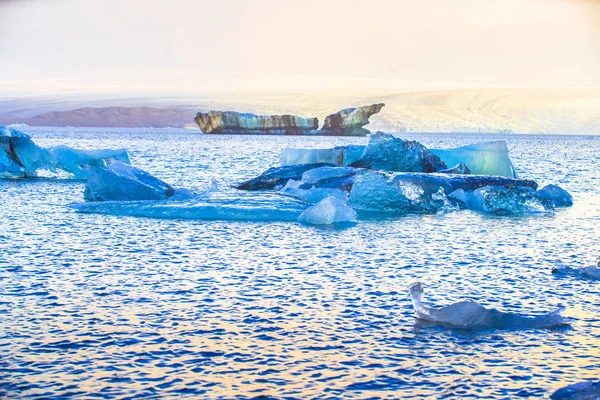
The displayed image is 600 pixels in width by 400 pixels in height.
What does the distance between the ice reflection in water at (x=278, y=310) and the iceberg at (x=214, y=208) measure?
4.28ft

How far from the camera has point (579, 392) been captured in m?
6.23

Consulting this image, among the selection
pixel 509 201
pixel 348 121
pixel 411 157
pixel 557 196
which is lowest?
pixel 557 196

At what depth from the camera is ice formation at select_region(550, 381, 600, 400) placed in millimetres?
6145

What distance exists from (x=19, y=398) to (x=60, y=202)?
1558 centimetres

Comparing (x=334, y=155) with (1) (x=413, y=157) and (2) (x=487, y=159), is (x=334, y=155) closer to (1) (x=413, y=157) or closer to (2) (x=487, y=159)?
(1) (x=413, y=157)

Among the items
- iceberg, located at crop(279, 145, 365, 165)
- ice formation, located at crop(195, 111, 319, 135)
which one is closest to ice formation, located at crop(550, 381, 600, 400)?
iceberg, located at crop(279, 145, 365, 165)

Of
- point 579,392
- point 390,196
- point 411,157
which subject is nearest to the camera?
point 579,392

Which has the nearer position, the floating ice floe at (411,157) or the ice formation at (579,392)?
the ice formation at (579,392)

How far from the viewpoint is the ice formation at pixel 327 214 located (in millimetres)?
16312

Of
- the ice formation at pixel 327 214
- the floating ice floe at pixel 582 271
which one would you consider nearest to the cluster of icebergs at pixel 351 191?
the ice formation at pixel 327 214

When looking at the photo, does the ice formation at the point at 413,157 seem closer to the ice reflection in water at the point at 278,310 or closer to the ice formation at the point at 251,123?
the ice reflection in water at the point at 278,310

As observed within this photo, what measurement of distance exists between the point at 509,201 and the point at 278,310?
39.8 feet

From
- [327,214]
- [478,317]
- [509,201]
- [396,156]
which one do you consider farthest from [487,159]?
[478,317]

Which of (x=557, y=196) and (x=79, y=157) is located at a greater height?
(x=79, y=157)
